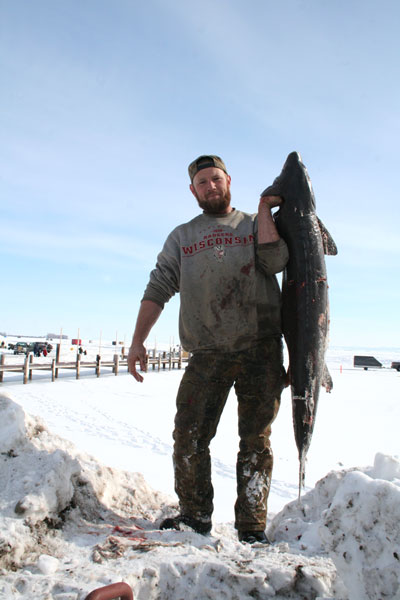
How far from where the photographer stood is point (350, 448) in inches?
290

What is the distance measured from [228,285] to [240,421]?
946 millimetres

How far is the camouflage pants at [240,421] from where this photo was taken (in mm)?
2719

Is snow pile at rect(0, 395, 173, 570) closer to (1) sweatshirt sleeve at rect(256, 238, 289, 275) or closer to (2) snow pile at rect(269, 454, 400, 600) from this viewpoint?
(2) snow pile at rect(269, 454, 400, 600)

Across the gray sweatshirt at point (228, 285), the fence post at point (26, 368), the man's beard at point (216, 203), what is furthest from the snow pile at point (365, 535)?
the fence post at point (26, 368)

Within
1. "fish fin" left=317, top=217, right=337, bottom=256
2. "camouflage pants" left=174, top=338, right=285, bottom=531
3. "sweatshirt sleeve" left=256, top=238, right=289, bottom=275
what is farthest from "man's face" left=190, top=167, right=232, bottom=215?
"camouflage pants" left=174, top=338, right=285, bottom=531

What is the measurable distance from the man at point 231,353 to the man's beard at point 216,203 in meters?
0.06

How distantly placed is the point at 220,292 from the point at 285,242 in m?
0.57

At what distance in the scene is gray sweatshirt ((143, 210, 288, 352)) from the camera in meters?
2.84

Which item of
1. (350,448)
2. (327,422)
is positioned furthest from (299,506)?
(327,422)

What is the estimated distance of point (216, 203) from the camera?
315 cm

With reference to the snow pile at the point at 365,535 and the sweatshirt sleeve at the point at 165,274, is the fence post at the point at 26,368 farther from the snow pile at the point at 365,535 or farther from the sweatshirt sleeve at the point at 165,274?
the snow pile at the point at 365,535

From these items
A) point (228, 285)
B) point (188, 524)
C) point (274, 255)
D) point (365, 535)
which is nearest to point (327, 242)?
point (274, 255)

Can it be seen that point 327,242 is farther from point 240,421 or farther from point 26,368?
point 26,368

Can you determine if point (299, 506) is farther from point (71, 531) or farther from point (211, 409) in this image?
point (71, 531)
